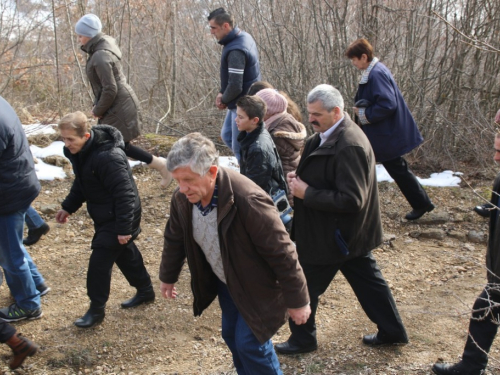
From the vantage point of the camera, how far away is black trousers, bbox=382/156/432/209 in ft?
18.5

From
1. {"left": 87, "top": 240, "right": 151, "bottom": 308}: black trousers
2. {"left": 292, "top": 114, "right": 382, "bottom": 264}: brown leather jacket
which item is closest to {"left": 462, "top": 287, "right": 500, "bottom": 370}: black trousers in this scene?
{"left": 292, "top": 114, "right": 382, "bottom": 264}: brown leather jacket

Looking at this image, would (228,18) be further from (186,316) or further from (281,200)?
(186,316)

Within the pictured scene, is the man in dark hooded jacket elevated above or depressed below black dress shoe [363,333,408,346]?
above

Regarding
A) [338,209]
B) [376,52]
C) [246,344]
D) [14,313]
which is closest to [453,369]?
[338,209]

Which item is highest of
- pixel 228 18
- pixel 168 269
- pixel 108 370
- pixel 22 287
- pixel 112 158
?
pixel 228 18

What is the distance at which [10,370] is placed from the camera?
12.2 feet

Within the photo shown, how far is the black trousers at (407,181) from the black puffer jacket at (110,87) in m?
2.95

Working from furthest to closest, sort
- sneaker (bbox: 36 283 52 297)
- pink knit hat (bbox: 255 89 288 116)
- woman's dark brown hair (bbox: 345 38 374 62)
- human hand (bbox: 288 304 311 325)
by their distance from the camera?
1. woman's dark brown hair (bbox: 345 38 374 62)
2. sneaker (bbox: 36 283 52 297)
3. pink knit hat (bbox: 255 89 288 116)
4. human hand (bbox: 288 304 311 325)

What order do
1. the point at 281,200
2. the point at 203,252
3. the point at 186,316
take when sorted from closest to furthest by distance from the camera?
1. the point at 203,252
2. the point at 281,200
3. the point at 186,316

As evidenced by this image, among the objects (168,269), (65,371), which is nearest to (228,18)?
(168,269)

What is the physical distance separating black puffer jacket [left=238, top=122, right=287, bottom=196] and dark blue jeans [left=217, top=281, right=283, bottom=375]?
1149 millimetres

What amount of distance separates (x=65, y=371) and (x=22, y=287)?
852 mm

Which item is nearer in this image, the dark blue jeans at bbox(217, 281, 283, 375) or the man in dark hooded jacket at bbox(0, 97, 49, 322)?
the dark blue jeans at bbox(217, 281, 283, 375)

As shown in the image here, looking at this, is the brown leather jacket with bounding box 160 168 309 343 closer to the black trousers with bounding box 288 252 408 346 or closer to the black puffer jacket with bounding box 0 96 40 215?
the black trousers with bounding box 288 252 408 346
